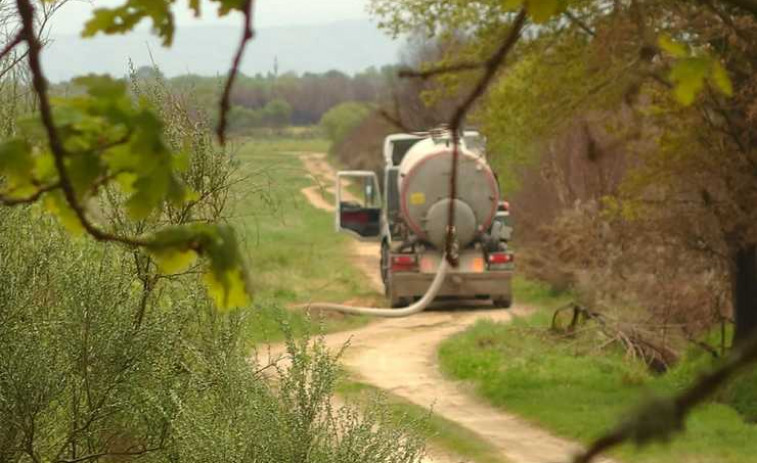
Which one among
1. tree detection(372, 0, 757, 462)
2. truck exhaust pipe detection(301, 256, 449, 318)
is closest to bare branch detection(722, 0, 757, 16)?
tree detection(372, 0, 757, 462)

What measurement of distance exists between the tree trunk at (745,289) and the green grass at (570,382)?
63cm

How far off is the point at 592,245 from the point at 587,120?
4302mm

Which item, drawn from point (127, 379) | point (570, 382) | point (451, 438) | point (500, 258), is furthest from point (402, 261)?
point (127, 379)

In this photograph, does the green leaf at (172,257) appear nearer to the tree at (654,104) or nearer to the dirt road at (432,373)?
the dirt road at (432,373)

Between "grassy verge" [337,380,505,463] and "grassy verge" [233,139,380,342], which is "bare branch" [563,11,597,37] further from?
"grassy verge" [337,380,505,463]

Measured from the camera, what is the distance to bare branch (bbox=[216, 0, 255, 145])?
6.24 ft

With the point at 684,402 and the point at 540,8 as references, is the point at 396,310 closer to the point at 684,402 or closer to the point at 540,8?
the point at 540,8

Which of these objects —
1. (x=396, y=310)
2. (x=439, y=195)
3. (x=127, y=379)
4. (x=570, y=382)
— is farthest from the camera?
(x=396, y=310)

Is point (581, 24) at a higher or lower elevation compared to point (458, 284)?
higher

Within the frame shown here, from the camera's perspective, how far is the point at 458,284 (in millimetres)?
22719

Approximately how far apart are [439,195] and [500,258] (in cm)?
182

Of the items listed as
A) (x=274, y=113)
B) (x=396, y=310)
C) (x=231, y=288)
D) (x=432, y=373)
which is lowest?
(x=432, y=373)

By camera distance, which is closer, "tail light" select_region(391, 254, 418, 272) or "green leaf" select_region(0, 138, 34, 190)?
"green leaf" select_region(0, 138, 34, 190)

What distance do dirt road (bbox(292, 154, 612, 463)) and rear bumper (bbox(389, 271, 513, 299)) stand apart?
0.39 metres
